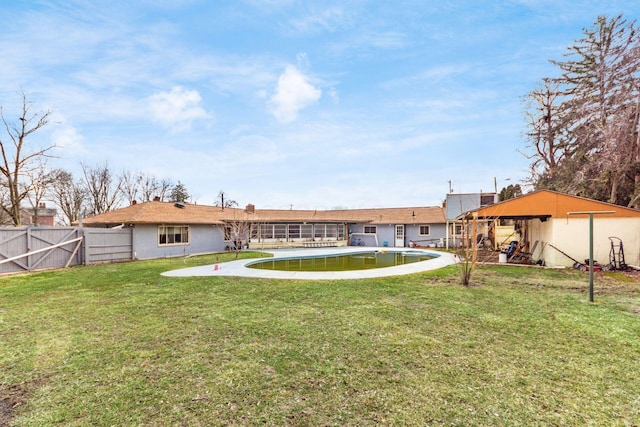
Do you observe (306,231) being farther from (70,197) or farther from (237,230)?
(70,197)

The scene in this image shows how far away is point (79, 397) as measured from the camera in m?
3.05

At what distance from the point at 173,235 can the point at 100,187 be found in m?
21.2

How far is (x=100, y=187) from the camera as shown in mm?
32219

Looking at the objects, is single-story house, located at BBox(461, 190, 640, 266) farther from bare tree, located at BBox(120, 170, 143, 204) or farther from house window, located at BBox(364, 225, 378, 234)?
bare tree, located at BBox(120, 170, 143, 204)

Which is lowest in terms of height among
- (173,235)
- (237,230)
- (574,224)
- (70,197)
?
(173,235)

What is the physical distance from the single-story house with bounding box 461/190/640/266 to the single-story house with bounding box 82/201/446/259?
429 inches

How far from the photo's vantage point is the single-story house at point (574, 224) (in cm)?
1150

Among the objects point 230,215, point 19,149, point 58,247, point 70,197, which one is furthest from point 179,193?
point 58,247

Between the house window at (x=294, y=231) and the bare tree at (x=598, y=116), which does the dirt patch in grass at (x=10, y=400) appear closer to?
the bare tree at (x=598, y=116)

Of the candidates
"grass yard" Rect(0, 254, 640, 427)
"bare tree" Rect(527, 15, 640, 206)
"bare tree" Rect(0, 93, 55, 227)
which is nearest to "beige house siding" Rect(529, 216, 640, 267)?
"bare tree" Rect(527, 15, 640, 206)

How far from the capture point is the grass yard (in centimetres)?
282

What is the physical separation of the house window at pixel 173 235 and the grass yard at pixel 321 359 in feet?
31.2

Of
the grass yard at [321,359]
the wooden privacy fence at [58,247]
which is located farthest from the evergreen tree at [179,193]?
the grass yard at [321,359]

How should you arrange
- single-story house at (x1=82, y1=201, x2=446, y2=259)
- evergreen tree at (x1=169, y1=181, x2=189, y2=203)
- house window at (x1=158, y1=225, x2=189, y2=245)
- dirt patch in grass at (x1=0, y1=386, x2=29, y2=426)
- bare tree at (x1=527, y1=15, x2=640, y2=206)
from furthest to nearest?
evergreen tree at (x1=169, y1=181, x2=189, y2=203)
house window at (x1=158, y1=225, x2=189, y2=245)
single-story house at (x1=82, y1=201, x2=446, y2=259)
bare tree at (x1=527, y1=15, x2=640, y2=206)
dirt patch in grass at (x1=0, y1=386, x2=29, y2=426)
